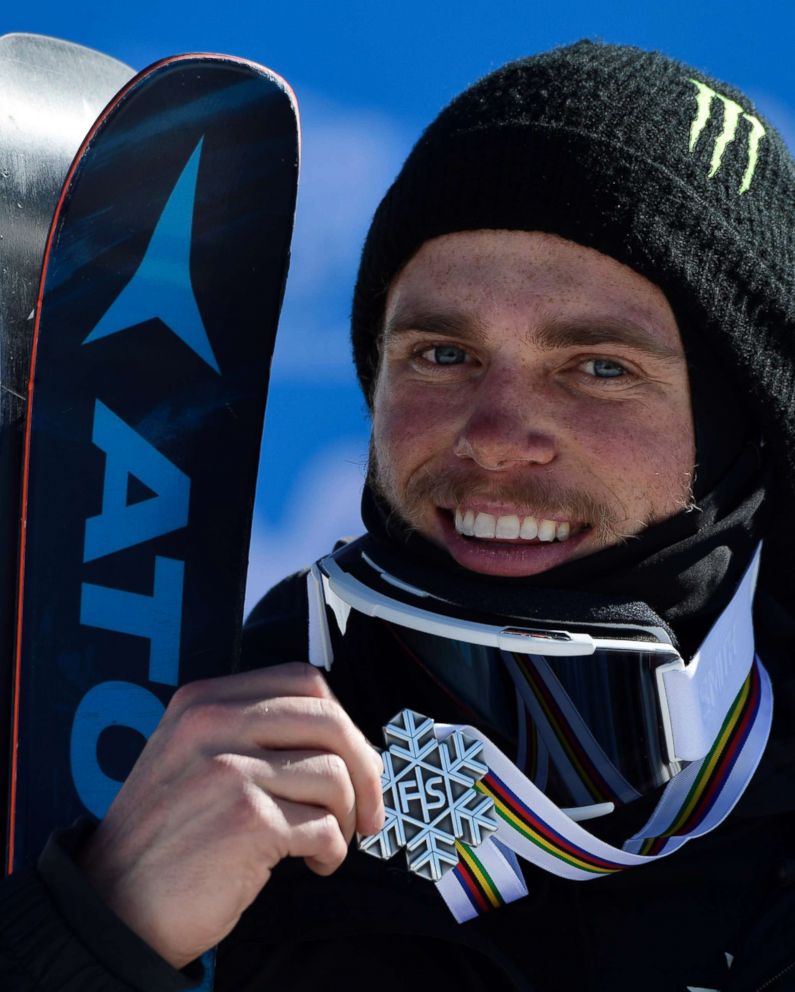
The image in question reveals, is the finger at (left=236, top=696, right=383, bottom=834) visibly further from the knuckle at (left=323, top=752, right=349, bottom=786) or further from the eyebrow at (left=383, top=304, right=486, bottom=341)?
the eyebrow at (left=383, top=304, right=486, bottom=341)

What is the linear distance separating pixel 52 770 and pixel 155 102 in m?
1.56

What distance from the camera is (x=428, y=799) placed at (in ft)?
6.83

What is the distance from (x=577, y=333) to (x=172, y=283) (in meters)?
1.19

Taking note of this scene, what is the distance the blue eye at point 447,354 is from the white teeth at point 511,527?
1.00ft

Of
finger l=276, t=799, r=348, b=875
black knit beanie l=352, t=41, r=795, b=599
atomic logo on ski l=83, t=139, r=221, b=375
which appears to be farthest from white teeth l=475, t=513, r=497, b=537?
atomic logo on ski l=83, t=139, r=221, b=375

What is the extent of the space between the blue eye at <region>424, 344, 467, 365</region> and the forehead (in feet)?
0.21

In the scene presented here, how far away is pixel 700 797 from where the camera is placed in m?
2.33

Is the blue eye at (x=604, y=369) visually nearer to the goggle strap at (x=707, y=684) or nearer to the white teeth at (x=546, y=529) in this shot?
the white teeth at (x=546, y=529)

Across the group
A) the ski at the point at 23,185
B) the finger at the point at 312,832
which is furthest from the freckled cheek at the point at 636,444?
the ski at the point at 23,185

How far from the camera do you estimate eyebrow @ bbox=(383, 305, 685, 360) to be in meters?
2.38

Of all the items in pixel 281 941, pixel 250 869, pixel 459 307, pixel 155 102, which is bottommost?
pixel 281 941

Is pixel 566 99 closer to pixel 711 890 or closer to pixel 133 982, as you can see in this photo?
pixel 711 890

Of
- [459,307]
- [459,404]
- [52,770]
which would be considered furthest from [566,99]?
[52,770]

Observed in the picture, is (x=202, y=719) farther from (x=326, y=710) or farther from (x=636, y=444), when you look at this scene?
(x=636, y=444)
